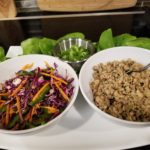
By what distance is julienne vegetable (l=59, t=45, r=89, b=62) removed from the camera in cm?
88

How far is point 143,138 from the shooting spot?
682mm

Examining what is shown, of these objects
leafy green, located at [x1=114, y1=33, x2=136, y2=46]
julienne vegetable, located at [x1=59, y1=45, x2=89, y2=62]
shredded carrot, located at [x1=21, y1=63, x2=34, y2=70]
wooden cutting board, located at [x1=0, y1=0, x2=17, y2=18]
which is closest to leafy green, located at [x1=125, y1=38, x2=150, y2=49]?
leafy green, located at [x1=114, y1=33, x2=136, y2=46]

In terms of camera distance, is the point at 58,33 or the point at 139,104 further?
the point at 58,33

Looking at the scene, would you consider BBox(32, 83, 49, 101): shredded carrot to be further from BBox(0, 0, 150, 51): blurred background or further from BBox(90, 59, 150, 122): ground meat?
BBox(0, 0, 150, 51): blurred background

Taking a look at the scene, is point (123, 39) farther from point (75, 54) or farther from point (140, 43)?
point (75, 54)

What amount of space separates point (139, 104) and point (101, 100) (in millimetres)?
118

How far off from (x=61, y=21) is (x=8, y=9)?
1.19 ft

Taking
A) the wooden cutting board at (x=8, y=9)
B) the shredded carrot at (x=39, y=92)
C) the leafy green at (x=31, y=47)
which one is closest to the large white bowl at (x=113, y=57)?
the shredded carrot at (x=39, y=92)

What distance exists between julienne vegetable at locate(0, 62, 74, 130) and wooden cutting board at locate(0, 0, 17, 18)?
0.72 m

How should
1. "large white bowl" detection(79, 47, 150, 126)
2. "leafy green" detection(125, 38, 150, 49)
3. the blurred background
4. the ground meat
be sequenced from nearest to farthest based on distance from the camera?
the ground meat
"large white bowl" detection(79, 47, 150, 126)
"leafy green" detection(125, 38, 150, 49)
the blurred background

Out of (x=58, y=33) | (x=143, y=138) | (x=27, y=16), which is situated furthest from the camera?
(x=27, y=16)

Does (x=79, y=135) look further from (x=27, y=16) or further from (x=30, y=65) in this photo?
(x=27, y=16)

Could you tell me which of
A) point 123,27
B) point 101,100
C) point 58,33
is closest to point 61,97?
point 101,100

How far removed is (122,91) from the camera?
2.39ft
